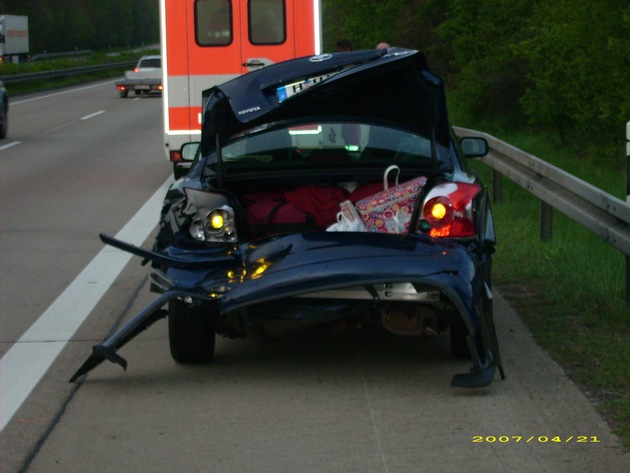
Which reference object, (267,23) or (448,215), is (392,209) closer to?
(448,215)

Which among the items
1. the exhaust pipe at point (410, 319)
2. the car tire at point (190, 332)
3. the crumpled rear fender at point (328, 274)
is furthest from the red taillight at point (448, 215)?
the car tire at point (190, 332)

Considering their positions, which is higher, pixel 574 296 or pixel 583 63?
pixel 583 63

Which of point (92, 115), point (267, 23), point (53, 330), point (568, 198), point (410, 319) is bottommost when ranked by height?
point (92, 115)

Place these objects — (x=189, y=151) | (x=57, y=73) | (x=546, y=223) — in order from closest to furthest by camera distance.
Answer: (x=189, y=151) < (x=546, y=223) < (x=57, y=73)

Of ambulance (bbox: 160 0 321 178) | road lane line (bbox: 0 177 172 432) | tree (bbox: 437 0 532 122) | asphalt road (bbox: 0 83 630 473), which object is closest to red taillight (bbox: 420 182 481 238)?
asphalt road (bbox: 0 83 630 473)

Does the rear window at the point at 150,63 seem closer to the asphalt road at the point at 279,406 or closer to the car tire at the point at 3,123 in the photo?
the car tire at the point at 3,123

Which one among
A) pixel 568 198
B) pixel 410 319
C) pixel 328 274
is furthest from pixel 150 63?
pixel 328 274

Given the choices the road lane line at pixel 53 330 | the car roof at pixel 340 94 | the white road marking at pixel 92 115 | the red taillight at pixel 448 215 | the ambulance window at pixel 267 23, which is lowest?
the white road marking at pixel 92 115

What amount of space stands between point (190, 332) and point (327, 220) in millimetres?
1129

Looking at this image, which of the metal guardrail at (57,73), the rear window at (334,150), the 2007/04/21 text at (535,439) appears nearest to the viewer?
the 2007/04/21 text at (535,439)

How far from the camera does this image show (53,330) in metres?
7.58

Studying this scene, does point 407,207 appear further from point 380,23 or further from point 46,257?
point 380,23

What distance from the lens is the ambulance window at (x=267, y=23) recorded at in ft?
52.4

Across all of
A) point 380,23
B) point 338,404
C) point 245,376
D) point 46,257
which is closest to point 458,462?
point 338,404
